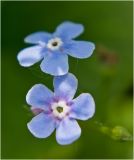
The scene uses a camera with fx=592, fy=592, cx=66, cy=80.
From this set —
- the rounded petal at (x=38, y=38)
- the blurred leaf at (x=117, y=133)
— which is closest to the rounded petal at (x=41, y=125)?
the blurred leaf at (x=117, y=133)

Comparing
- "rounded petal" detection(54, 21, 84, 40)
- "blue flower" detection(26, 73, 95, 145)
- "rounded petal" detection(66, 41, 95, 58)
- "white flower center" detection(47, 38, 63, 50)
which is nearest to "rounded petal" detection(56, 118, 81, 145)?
"blue flower" detection(26, 73, 95, 145)

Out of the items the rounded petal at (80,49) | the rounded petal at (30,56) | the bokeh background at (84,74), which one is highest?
the rounded petal at (80,49)

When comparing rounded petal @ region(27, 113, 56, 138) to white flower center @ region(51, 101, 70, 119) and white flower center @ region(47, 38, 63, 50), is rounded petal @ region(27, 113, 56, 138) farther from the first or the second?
white flower center @ region(47, 38, 63, 50)

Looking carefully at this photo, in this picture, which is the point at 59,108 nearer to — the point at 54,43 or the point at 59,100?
the point at 59,100

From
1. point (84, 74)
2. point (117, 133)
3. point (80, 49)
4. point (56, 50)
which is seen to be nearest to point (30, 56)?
point (56, 50)

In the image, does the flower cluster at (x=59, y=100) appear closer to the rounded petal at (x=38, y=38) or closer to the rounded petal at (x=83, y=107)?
the rounded petal at (x=83, y=107)

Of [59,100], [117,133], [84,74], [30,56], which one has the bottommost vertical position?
[84,74]

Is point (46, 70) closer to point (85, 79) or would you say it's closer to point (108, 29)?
point (85, 79)

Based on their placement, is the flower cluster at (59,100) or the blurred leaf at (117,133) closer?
the flower cluster at (59,100)
